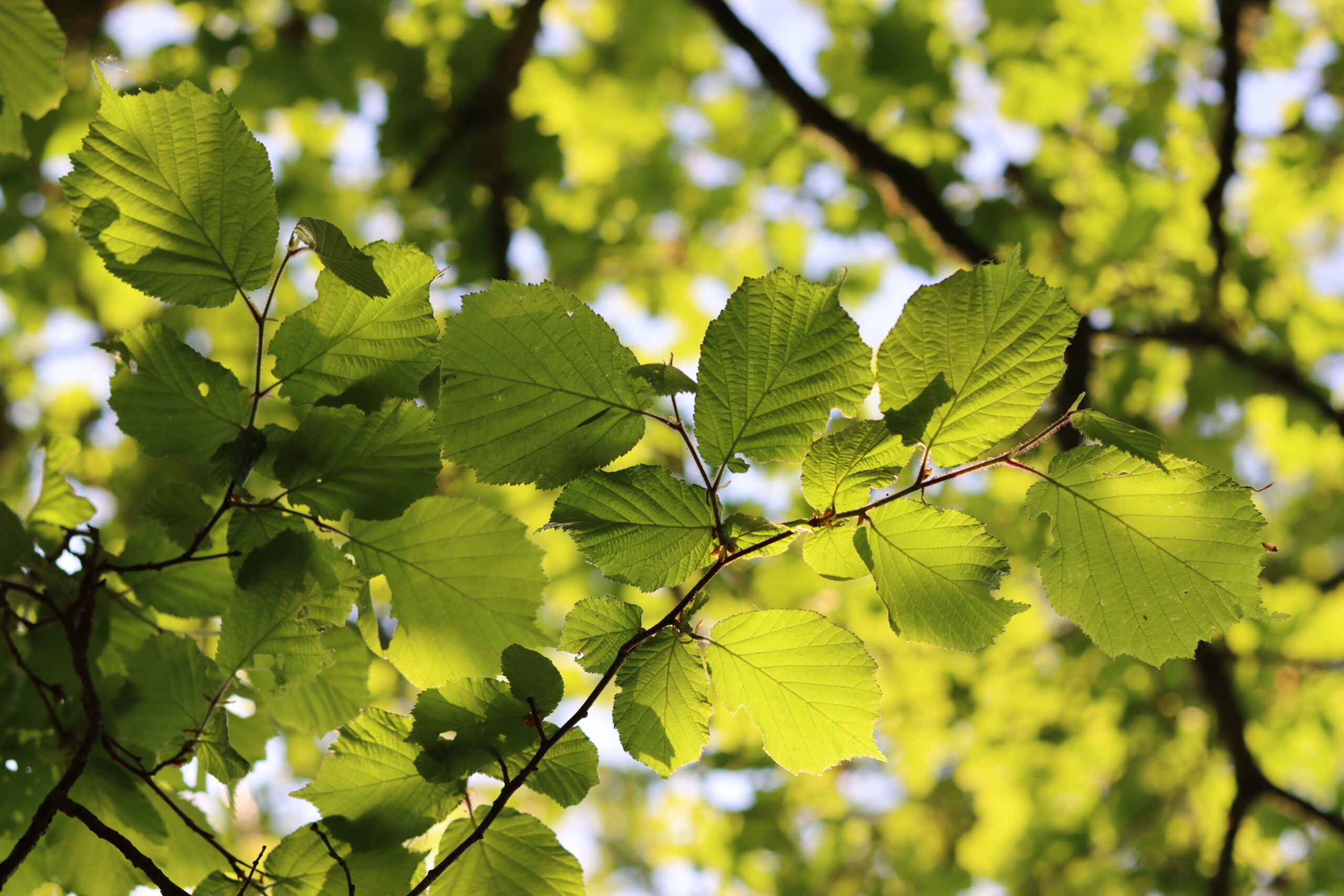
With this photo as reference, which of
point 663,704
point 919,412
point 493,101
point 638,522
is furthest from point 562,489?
point 493,101

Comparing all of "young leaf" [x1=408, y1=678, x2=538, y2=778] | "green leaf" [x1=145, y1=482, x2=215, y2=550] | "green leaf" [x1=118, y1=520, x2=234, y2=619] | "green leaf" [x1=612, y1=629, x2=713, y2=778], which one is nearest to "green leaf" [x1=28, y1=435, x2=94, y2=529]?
"green leaf" [x1=118, y1=520, x2=234, y2=619]

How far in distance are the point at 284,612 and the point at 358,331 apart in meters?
0.26

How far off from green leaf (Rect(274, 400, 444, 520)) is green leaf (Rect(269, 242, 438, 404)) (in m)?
0.03

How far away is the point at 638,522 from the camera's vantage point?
27.0 inches

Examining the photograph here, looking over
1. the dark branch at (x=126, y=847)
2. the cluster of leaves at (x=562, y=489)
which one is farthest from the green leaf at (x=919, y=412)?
the dark branch at (x=126, y=847)

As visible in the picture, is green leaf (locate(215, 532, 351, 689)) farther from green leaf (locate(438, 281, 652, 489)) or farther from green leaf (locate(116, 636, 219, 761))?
green leaf (locate(438, 281, 652, 489))

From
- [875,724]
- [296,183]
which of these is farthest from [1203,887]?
[296,183]

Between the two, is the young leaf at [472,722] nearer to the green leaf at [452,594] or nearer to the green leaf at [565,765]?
the green leaf at [565,765]

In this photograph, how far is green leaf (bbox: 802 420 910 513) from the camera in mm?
652

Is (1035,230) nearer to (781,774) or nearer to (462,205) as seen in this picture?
(462,205)

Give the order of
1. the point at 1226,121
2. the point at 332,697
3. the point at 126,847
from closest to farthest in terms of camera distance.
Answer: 1. the point at 126,847
2. the point at 332,697
3. the point at 1226,121

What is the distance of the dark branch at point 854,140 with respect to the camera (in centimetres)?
239

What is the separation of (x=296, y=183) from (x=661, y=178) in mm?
1559

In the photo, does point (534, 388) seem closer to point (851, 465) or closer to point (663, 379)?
point (663, 379)
